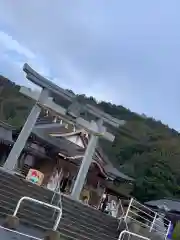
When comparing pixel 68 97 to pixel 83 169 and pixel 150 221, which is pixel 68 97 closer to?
pixel 83 169

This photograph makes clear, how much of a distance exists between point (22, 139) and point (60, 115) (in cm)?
204

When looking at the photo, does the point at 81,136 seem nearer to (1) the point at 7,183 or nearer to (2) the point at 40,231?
(1) the point at 7,183

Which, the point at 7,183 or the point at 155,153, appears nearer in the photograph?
the point at 7,183

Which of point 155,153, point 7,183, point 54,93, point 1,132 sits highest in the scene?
point 155,153

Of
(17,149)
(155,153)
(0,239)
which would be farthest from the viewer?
(155,153)

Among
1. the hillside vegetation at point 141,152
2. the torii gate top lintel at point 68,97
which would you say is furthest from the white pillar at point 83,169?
the hillside vegetation at point 141,152

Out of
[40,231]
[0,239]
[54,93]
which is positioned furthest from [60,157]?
[0,239]

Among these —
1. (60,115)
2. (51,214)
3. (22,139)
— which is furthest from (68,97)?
(51,214)

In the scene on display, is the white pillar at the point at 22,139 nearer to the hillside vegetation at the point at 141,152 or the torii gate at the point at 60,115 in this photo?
the torii gate at the point at 60,115

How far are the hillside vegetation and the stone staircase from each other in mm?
17291

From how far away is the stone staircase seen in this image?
10.3 m

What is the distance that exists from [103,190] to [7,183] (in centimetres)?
1267

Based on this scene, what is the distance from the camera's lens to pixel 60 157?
67.9 feet

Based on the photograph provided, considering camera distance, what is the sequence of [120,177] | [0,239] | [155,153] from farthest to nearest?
[155,153] < [120,177] < [0,239]
